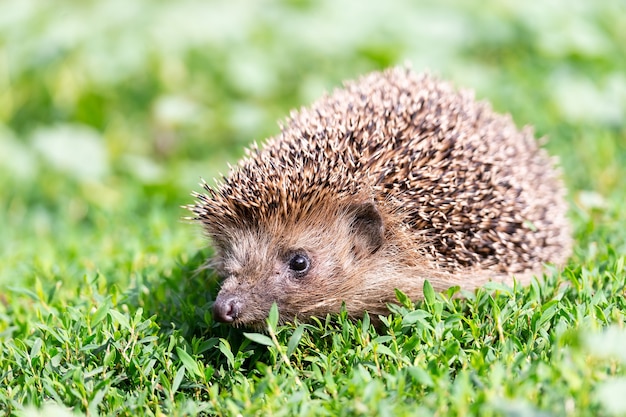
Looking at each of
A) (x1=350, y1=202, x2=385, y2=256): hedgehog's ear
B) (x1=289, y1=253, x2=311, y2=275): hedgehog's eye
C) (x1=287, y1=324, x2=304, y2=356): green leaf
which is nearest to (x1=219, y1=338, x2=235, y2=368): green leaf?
(x1=287, y1=324, x2=304, y2=356): green leaf

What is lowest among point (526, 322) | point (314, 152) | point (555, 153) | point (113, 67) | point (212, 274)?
point (212, 274)

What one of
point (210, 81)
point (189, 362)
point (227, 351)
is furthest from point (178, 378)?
point (210, 81)

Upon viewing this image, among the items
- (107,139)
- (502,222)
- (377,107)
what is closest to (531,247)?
(502,222)

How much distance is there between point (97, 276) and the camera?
3607 millimetres

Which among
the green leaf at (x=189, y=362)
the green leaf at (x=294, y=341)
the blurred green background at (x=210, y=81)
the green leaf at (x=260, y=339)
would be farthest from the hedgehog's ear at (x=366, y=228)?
the blurred green background at (x=210, y=81)

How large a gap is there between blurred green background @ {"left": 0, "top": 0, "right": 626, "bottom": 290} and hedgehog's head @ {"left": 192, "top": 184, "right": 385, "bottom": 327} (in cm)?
167

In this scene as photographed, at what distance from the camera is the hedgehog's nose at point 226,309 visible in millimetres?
2978

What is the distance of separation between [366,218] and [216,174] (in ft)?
8.77

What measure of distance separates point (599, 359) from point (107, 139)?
188 inches

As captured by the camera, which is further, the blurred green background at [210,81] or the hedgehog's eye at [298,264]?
the blurred green background at [210,81]

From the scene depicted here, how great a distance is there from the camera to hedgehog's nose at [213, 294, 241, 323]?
2978 mm

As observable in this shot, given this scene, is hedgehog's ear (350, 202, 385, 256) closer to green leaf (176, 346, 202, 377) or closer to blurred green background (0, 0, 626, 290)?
green leaf (176, 346, 202, 377)

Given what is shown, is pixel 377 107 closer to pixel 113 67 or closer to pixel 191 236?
pixel 191 236

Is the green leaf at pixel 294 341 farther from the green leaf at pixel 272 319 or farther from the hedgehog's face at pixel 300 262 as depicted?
the hedgehog's face at pixel 300 262
